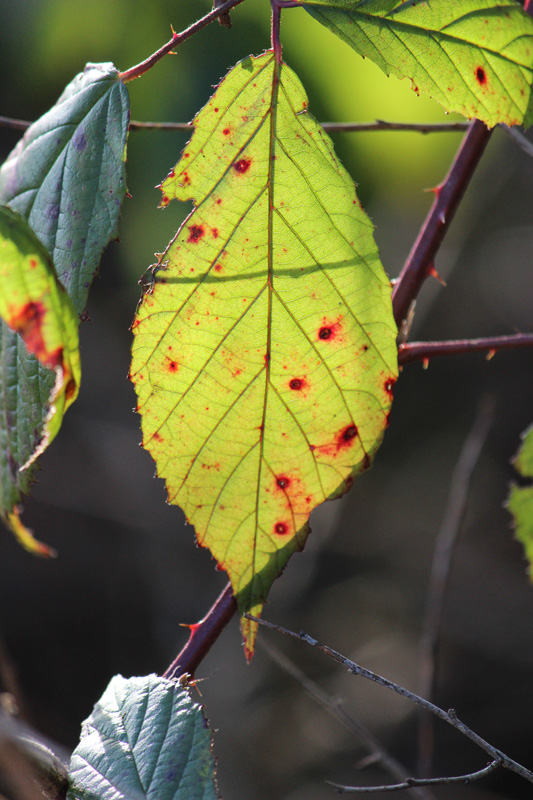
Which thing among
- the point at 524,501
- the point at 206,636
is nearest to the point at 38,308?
the point at 206,636

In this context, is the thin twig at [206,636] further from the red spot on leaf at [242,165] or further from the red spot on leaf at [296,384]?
the red spot on leaf at [242,165]

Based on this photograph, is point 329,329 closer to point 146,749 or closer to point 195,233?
point 195,233

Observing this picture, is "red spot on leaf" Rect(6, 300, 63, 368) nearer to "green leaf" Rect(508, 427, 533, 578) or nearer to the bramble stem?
the bramble stem

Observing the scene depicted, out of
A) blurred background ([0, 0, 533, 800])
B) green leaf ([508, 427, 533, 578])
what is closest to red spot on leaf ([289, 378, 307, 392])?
green leaf ([508, 427, 533, 578])

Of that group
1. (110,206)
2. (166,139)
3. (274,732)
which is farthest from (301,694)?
(110,206)

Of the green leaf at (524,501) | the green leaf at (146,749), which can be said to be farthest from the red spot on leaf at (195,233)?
the green leaf at (524,501)

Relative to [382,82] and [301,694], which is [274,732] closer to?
[301,694]
